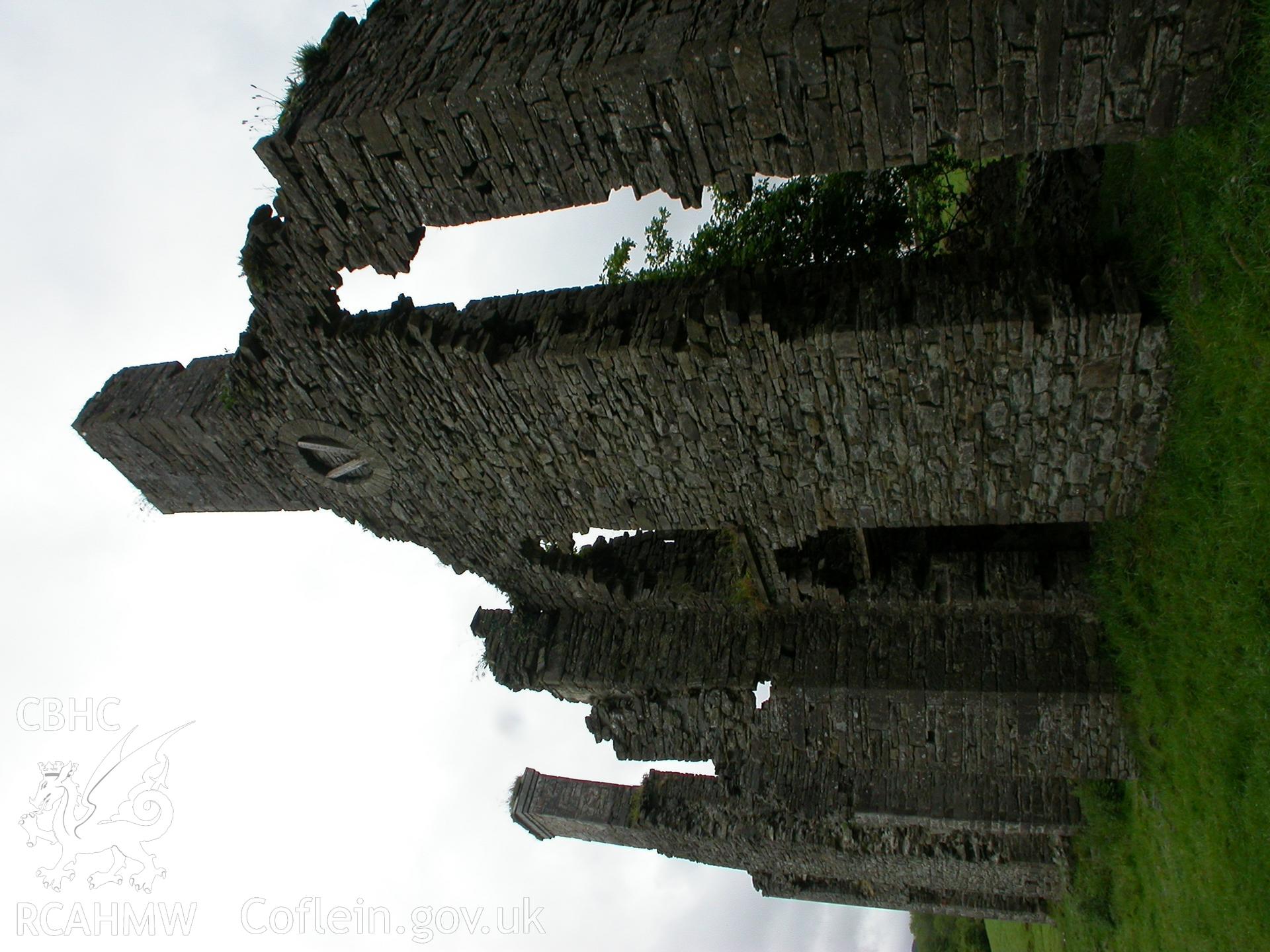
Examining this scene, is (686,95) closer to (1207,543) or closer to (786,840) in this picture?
(1207,543)

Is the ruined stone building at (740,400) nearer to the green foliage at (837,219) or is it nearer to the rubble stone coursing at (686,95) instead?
the rubble stone coursing at (686,95)

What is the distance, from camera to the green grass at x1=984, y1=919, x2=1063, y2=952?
522 inches

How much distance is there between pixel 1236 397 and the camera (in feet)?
16.7

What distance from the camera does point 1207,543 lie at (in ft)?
19.0

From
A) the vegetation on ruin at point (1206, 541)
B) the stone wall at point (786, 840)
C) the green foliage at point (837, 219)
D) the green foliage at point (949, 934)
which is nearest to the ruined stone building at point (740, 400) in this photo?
the vegetation on ruin at point (1206, 541)

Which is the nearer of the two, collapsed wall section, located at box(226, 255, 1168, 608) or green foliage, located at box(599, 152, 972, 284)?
collapsed wall section, located at box(226, 255, 1168, 608)

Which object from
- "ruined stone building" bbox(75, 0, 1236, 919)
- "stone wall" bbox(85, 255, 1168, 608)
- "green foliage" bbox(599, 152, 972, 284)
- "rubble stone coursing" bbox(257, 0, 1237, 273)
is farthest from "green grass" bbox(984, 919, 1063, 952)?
"rubble stone coursing" bbox(257, 0, 1237, 273)

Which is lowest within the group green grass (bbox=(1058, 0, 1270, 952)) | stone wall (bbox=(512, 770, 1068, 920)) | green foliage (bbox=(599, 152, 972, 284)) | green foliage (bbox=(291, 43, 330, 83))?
stone wall (bbox=(512, 770, 1068, 920))

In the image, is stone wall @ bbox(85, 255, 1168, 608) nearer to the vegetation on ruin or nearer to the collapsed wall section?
the collapsed wall section

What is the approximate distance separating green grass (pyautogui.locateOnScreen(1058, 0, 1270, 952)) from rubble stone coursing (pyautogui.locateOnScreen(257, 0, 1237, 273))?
640 millimetres

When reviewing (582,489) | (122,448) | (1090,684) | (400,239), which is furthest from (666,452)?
(122,448)

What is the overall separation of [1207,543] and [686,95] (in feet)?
14.6

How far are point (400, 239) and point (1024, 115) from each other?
13.7 ft

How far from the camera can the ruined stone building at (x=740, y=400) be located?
4.72 metres
